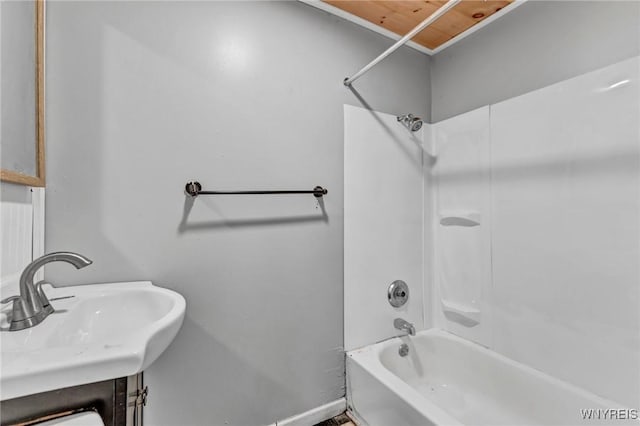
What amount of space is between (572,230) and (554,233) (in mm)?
74

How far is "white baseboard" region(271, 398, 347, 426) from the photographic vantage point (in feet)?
4.83

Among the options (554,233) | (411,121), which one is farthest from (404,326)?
(411,121)

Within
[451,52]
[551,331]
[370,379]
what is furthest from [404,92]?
[370,379]

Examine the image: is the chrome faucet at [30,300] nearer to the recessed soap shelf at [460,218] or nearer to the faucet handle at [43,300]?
the faucet handle at [43,300]

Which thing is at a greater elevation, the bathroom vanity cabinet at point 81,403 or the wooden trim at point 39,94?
the wooden trim at point 39,94

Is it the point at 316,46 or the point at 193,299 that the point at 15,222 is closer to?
the point at 193,299

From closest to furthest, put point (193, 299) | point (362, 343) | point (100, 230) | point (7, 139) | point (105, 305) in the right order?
1. point (7, 139)
2. point (105, 305)
3. point (100, 230)
4. point (193, 299)
5. point (362, 343)

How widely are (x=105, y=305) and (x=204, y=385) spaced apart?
59cm

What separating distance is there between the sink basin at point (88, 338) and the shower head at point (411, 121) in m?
1.59

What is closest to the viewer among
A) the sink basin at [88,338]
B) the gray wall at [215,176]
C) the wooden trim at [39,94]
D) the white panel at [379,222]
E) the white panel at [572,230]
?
the sink basin at [88,338]

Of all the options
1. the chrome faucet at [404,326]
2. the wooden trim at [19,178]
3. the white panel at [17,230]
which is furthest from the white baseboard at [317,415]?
the wooden trim at [19,178]

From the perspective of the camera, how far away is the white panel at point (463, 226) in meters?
1.70

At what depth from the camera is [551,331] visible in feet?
4.62

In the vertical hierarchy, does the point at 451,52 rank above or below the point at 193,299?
above
